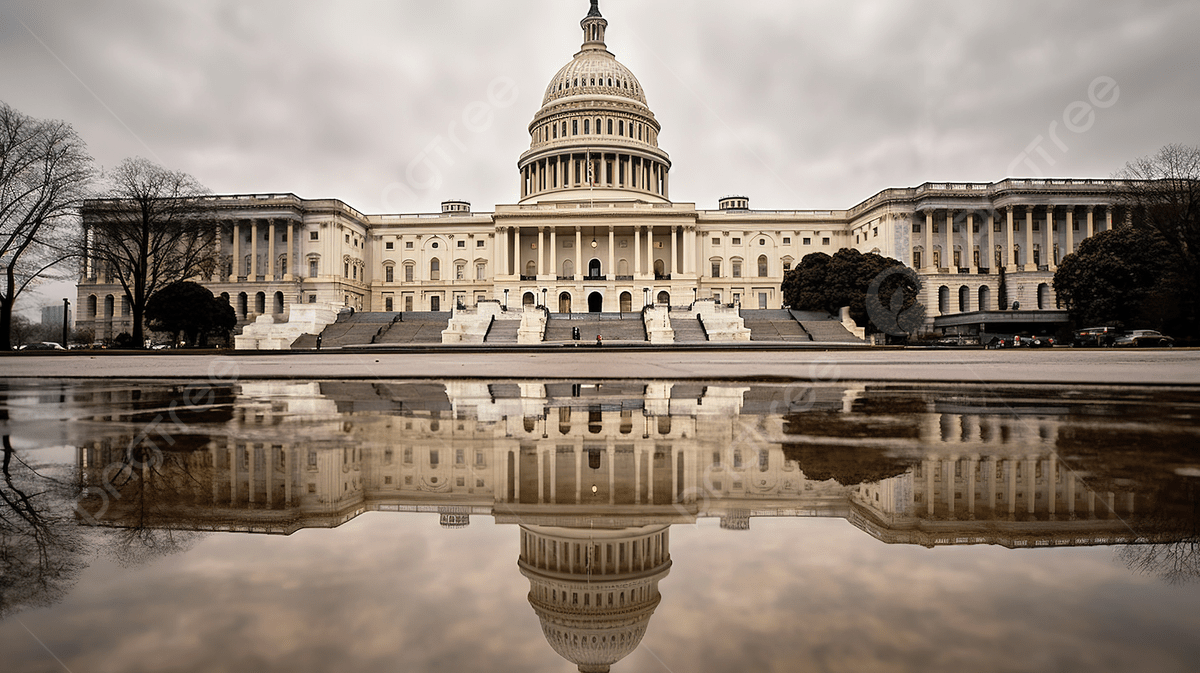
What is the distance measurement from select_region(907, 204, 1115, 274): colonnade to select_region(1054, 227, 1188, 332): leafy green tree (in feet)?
81.4

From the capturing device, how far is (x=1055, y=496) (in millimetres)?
4152

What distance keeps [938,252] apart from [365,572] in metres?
84.5

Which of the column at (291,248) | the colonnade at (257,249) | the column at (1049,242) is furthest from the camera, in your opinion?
the colonnade at (257,249)

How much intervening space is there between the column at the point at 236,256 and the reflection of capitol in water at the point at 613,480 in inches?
3090

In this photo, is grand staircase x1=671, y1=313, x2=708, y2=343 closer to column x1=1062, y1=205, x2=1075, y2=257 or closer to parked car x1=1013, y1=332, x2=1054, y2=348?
parked car x1=1013, y1=332, x2=1054, y2=348

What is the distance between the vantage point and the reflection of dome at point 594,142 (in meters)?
86.6

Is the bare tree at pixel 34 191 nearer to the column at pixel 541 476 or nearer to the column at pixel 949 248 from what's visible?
the column at pixel 541 476

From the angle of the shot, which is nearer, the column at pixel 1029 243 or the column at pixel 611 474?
the column at pixel 611 474

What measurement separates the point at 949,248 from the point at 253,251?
82259mm

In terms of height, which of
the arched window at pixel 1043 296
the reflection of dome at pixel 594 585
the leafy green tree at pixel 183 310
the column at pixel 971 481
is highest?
the arched window at pixel 1043 296

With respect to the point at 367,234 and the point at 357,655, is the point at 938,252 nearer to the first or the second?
the point at 367,234

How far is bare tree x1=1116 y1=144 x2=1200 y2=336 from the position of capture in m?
38.6

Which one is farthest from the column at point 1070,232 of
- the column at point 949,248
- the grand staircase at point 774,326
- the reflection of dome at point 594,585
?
the reflection of dome at point 594,585

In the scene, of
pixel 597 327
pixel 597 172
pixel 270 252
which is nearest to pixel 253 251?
pixel 270 252
